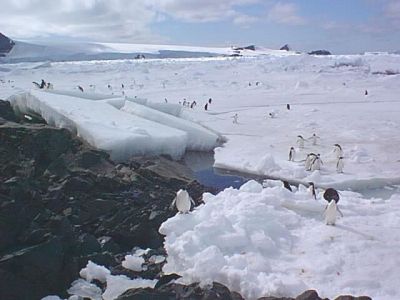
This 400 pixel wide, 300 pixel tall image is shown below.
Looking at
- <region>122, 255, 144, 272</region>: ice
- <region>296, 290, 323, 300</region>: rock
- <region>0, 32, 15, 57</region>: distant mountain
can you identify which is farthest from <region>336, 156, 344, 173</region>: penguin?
<region>0, 32, 15, 57</region>: distant mountain

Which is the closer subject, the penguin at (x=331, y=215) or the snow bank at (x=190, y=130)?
the penguin at (x=331, y=215)

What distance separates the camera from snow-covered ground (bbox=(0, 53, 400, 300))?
14.9 ft

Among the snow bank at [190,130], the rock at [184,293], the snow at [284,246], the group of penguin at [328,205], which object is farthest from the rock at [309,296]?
the snow bank at [190,130]

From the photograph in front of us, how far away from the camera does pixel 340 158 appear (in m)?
8.78

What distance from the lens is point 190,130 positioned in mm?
11266

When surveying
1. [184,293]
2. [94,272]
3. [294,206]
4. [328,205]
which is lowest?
[94,272]

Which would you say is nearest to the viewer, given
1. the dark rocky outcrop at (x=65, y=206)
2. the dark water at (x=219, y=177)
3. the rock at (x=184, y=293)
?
the rock at (x=184, y=293)

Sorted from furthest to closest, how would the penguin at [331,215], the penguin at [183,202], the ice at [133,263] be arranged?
1. the penguin at [183,202]
2. the penguin at [331,215]
3. the ice at [133,263]

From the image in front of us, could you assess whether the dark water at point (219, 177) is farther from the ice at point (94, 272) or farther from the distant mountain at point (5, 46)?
the distant mountain at point (5, 46)

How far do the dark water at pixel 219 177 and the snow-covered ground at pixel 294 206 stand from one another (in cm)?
19

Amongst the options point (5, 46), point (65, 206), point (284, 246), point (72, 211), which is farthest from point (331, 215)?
point (5, 46)

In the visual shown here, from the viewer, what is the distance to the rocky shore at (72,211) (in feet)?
Answer: 14.7

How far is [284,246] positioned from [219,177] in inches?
152

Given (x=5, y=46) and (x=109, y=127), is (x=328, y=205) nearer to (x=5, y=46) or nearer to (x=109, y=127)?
(x=109, y=127)
